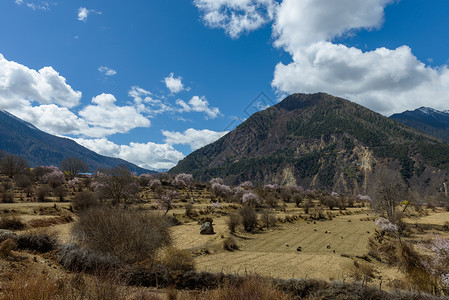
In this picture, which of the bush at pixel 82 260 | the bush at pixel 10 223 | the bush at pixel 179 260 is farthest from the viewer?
the bush at pixel 10 223

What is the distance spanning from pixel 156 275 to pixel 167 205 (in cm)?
2919

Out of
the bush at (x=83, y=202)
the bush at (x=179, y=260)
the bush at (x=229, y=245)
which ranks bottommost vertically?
the bush at (x=229, y=245)

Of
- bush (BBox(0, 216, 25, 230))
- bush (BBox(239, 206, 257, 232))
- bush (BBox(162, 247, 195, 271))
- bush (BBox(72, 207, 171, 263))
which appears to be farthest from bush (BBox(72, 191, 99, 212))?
bush (BBox(162, 247, 195, 271))

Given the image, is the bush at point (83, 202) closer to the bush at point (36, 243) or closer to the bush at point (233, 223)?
the bush at point (233, 223)

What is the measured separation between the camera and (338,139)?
17825cm

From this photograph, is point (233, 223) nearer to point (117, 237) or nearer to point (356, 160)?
point (117, 237)

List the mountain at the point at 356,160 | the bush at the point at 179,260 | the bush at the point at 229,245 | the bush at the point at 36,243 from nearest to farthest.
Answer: the bush at the point at 36,243 → the bush at the point at 179,260 → the bush at the point at 229,245 → the mountain at the point at 356,160

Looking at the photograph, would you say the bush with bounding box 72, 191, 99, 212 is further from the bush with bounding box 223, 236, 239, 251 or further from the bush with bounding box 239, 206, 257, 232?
the bush with bounding box 239, 206, 257, 232

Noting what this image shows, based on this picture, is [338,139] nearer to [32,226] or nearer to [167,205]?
[167,205]

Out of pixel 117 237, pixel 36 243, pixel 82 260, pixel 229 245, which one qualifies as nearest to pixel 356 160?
pixel 229 245

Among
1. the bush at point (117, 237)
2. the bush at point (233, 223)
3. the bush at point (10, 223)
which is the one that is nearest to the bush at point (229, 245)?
the bush at point (233, 223)

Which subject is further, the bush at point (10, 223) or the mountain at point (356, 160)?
the mountain at point (356, 160)

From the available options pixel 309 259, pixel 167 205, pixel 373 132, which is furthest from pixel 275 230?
pixel 373 132

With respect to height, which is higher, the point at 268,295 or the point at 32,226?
the point at 268,295
